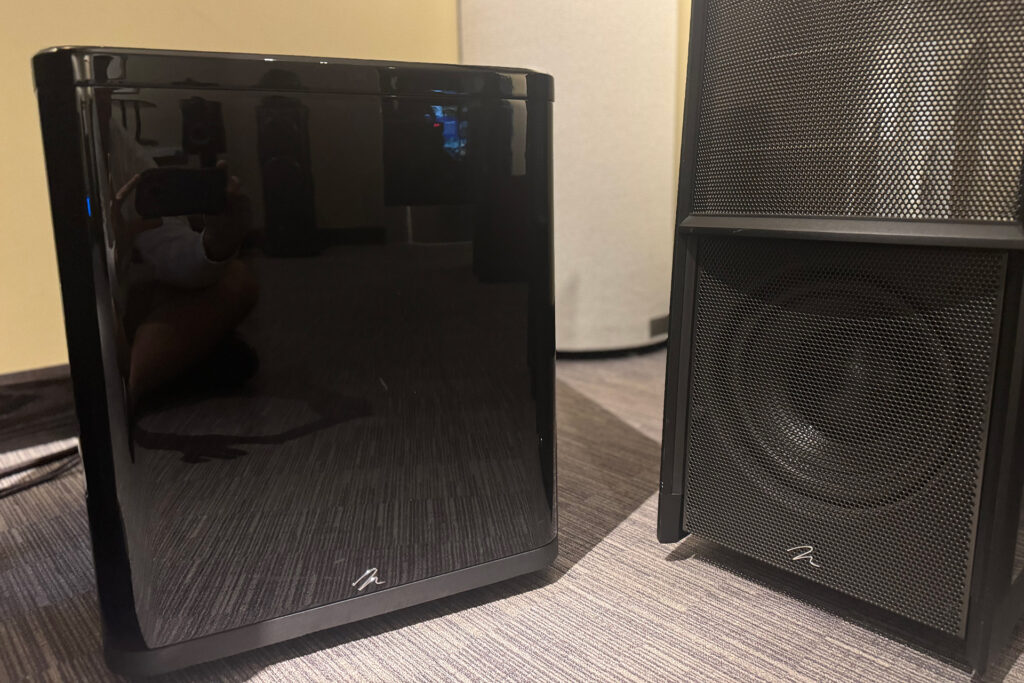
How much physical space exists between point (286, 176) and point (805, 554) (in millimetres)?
599

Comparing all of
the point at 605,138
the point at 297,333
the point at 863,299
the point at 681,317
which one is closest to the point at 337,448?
the point at 297,333

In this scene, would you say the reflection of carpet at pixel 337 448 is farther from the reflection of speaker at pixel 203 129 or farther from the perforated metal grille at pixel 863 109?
the perforated metal grille at pixel 863 109

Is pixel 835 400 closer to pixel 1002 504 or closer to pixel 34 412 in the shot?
pixel 1002 504

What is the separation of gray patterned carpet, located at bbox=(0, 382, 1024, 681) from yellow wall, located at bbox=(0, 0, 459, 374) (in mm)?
493

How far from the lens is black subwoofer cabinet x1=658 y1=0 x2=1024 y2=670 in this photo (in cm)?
55

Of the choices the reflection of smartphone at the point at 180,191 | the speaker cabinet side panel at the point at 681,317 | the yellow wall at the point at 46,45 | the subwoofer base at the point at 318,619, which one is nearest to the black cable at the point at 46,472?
the yellow wall at the point at 46,45

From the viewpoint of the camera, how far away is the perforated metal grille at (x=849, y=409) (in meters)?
0.58

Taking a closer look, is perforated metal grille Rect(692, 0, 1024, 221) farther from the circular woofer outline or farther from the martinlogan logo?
the martinlogan logo

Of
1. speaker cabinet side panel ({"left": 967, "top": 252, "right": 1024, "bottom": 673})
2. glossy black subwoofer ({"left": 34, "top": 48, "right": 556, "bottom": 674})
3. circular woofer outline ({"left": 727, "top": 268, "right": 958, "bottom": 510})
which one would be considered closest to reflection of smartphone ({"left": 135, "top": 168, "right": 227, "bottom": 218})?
glossy black subwoofer ({"left": 34, "top": 48, "right": 556, "bottom": 674})

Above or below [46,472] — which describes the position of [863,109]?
above

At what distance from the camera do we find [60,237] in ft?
1.76

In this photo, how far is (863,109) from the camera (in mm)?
593

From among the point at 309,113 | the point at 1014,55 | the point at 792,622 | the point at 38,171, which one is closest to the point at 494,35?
the point at 38,171

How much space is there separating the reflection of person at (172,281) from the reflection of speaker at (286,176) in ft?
0.08
